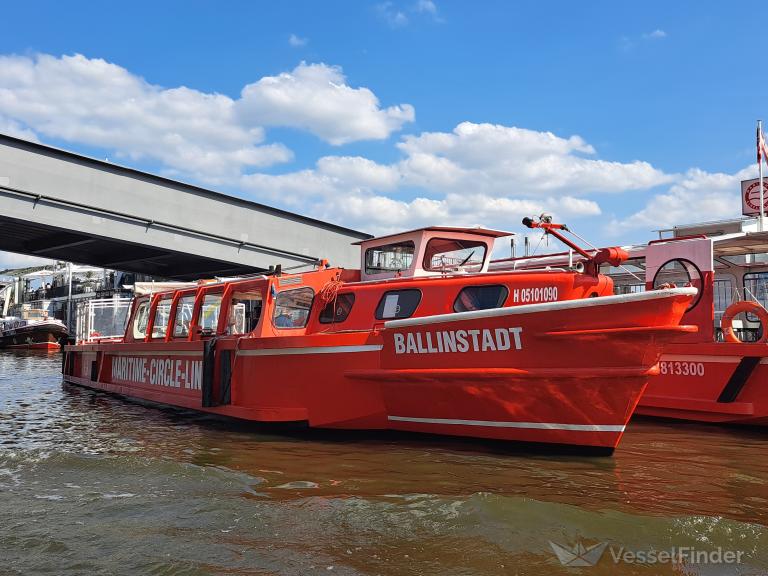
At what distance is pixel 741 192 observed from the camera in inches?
553

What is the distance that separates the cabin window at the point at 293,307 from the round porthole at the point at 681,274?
5.73m

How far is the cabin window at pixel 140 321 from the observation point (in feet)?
43.3

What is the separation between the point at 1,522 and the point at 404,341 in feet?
13.7

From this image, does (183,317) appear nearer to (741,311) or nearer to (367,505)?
(367,505)

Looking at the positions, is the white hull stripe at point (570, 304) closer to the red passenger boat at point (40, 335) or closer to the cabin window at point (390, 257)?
the cabin window at point (390, 257)

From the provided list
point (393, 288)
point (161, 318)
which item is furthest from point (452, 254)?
point (161, 318)

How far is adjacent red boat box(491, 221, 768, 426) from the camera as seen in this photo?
357 inches

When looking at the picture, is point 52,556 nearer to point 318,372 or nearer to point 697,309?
point 318,372

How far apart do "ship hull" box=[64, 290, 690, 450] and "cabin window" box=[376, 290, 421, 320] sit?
0.70m

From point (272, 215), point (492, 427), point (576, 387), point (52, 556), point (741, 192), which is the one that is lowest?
point (52, 556)

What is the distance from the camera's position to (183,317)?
469 inches

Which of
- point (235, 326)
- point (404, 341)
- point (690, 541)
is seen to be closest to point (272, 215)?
point (235, 326)

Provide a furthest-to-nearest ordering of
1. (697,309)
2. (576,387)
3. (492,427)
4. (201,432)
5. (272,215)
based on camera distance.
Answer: (272,215), (697,309), (201,432), (492,427), (576,387)

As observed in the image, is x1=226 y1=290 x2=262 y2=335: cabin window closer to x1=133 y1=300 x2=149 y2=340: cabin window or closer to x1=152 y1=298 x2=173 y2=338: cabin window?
x1=152 y1=298 x2=173 y2=338: cabin window
